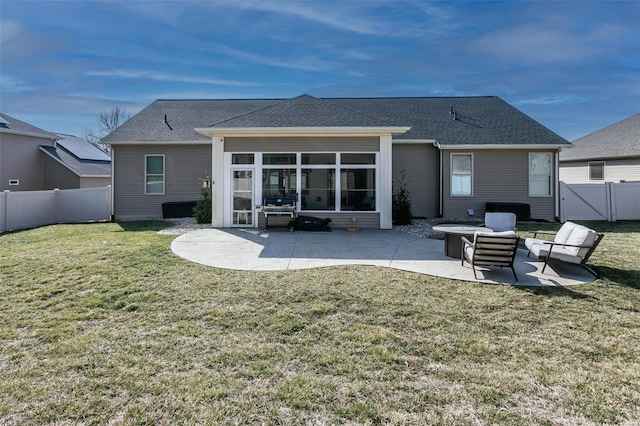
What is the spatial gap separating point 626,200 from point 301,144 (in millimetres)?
14286

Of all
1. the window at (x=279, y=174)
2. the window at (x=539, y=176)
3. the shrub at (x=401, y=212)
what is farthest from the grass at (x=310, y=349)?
the window at (x=539, y=176)

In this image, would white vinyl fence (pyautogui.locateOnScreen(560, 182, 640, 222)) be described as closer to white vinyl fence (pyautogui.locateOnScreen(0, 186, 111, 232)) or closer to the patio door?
the patio door

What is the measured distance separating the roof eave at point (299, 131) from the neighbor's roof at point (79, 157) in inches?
540

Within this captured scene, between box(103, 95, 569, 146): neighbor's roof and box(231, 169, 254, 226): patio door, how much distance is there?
1668mm

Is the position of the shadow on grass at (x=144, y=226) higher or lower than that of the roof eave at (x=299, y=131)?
lower

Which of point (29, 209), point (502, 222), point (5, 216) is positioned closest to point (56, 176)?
point (29, 209)

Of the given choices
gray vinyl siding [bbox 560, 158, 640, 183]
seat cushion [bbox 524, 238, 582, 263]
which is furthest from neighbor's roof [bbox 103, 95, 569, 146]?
gray vinyl siding [bbox 560, 158, 640, 183]

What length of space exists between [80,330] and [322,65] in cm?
1897

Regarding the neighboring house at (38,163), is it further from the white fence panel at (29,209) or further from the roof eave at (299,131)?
the roof eave at (299,131)

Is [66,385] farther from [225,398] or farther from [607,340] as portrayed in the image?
[607,340]

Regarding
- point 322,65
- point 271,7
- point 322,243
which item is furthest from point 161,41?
point 322,243

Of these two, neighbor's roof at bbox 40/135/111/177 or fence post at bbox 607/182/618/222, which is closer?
fence post at bbox 607/182/618/222

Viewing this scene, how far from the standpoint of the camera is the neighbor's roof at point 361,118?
12.1 metres

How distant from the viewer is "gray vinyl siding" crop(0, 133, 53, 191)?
18427 millimetres
